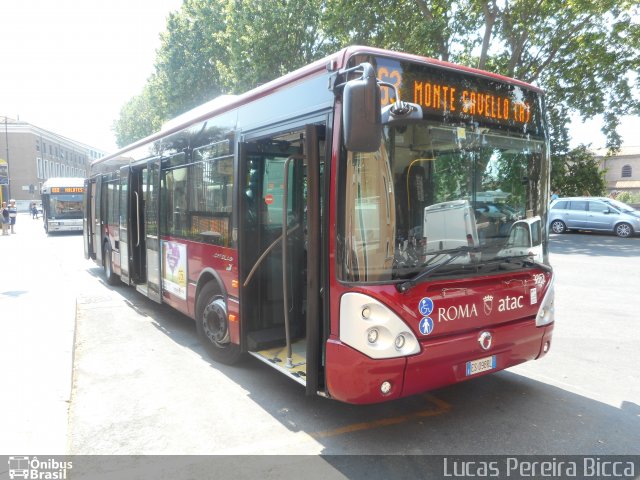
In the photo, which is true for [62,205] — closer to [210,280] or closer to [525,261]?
[210,280]

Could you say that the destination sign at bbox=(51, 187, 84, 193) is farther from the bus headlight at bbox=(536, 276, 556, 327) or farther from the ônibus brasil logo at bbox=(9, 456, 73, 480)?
the bus headlight at bbox=(536, 276, 556, 327)

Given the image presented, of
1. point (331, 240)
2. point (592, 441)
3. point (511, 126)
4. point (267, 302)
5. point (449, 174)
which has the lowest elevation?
point (592, 441)

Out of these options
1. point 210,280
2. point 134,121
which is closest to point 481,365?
point 210,280

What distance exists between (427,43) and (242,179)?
16.3 meters

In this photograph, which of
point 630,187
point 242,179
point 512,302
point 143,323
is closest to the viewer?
point 512,302

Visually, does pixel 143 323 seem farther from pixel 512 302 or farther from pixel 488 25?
pixel 488 25

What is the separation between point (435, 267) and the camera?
3.44 metres

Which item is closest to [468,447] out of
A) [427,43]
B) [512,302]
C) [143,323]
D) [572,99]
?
[512,302]

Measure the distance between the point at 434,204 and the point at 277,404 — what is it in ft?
7.75

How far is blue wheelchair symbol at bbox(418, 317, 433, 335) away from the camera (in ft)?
11.2

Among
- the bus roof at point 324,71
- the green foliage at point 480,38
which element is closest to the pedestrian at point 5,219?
the green foliage at point 480,38

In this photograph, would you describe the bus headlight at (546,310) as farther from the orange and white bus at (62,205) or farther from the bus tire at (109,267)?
the orange and white bus at (62,205)

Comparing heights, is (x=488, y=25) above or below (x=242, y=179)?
above

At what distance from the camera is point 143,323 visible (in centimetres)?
745
